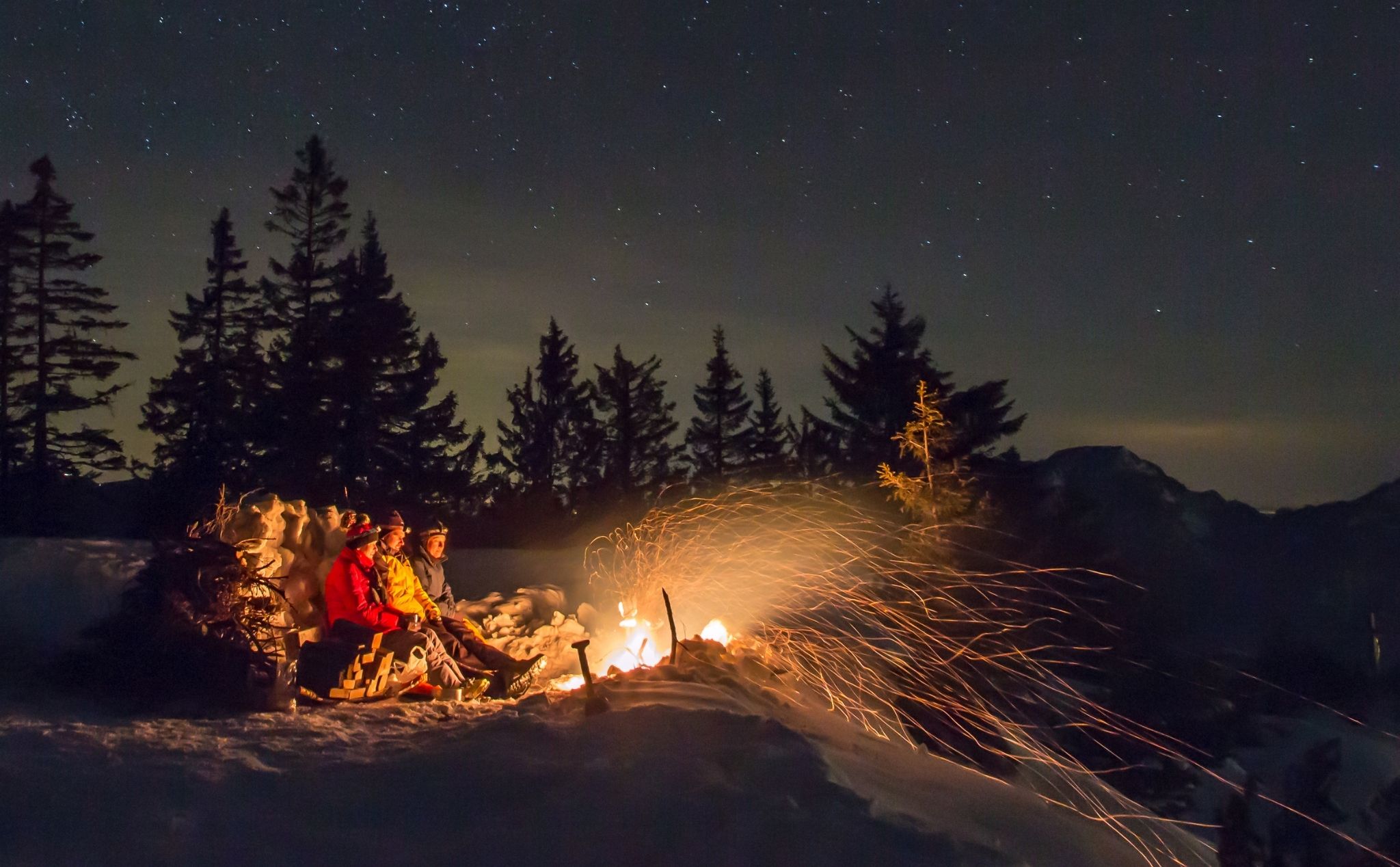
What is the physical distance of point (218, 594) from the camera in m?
7.36

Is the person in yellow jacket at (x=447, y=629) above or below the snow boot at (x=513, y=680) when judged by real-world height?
above

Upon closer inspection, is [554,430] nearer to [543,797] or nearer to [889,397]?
[889,397]

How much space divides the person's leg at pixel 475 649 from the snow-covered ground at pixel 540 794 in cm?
247

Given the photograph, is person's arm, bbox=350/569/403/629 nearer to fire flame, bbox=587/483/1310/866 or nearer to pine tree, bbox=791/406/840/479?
fire flame, bbox=587/483/1310/866

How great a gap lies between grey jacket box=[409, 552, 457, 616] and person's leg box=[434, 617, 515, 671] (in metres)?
0.77

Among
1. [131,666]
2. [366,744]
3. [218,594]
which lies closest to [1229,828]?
[366,744]

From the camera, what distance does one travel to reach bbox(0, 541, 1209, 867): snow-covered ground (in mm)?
3793

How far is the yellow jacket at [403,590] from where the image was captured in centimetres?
842

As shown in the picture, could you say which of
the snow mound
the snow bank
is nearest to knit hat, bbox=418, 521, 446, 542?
the snow bank

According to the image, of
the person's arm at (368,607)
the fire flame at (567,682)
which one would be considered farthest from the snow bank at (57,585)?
the fire flame at (567,682)

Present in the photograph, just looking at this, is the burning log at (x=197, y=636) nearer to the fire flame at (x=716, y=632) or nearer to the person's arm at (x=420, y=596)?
the person's arm at (x=420, y=596)

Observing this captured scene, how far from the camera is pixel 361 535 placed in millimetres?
8086

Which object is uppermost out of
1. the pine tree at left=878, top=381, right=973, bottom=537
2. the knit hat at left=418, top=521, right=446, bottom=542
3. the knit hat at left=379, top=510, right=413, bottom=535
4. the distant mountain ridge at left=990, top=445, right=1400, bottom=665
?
the pine tree at left=878, top=381, right=973, bottom=537

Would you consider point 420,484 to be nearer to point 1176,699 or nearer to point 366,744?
point 1176,699
